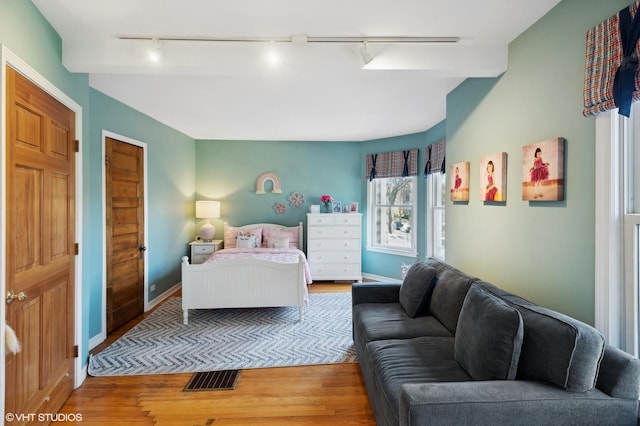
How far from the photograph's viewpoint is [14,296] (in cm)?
163

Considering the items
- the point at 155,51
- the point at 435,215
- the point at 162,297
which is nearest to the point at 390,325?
the point at 155,51

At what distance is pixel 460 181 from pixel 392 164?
2.39m

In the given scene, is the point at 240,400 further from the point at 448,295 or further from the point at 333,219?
the point at 333,219

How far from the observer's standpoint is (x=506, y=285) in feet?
7.53

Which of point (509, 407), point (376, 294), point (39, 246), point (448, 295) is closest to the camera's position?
point (509, 407)

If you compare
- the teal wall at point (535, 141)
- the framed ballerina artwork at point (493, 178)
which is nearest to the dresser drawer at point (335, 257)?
the teal wall at point (535, 141)

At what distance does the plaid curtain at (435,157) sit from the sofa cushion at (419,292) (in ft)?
6.85

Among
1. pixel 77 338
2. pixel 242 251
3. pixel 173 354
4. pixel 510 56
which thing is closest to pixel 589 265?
pixel 510 56

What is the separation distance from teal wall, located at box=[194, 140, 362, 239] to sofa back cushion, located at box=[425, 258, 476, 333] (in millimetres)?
3385

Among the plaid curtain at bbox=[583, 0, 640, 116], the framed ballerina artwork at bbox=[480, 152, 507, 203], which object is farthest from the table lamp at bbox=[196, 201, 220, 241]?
the plaid curtain at bbox=[583, 0, 640, 116]

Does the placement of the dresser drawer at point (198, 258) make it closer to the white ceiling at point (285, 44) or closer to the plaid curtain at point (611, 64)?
the white ceiling at point (285, 44)

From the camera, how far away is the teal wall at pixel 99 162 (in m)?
1.82

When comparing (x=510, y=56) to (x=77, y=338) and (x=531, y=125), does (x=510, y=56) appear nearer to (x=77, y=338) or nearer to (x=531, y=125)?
(x=531, y=125)

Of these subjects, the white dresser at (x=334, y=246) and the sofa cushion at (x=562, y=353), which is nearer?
the sofa cushion at (x=562, y=353)
